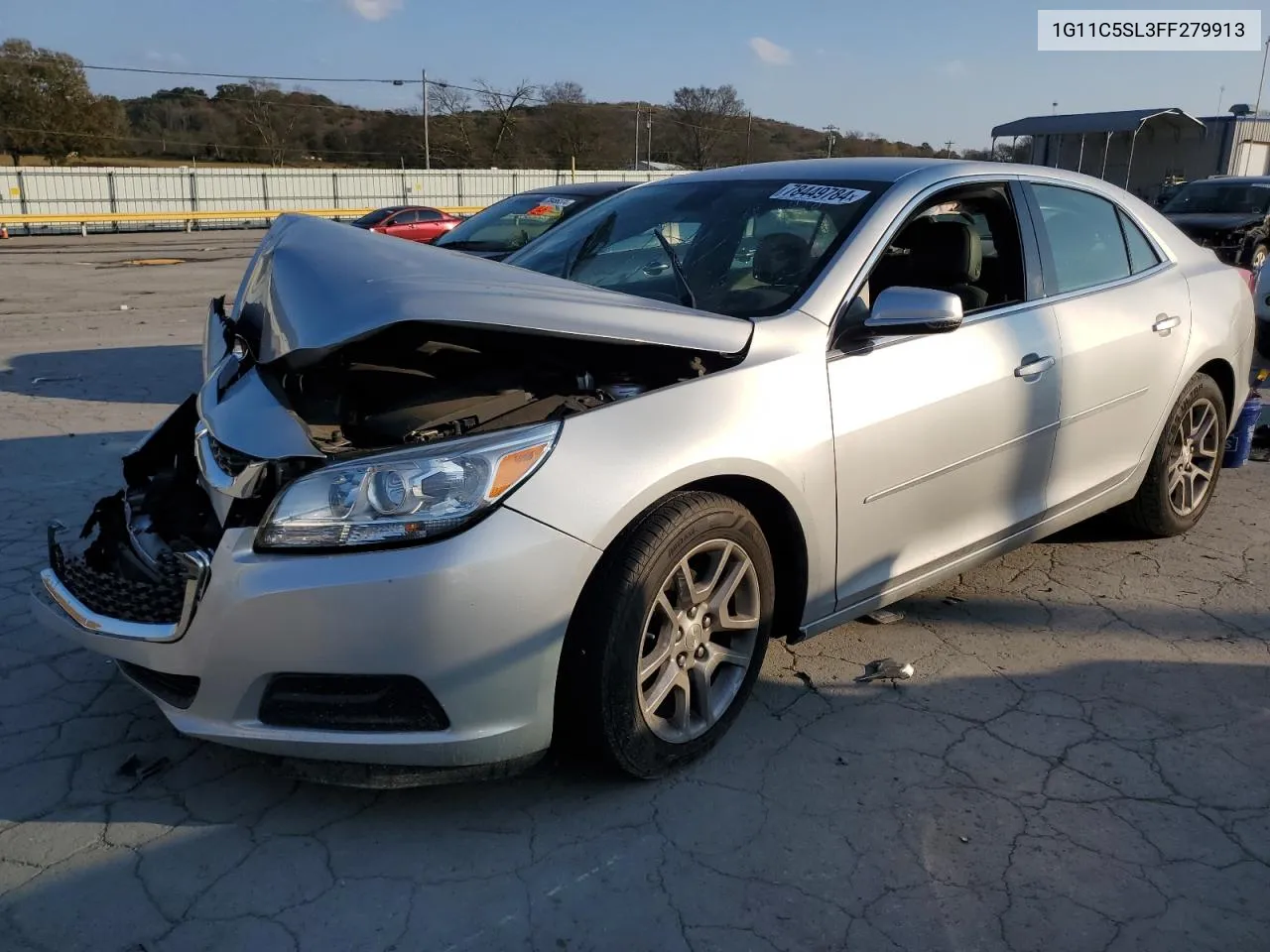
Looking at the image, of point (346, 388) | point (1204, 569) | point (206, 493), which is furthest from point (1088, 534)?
point (206, 493)

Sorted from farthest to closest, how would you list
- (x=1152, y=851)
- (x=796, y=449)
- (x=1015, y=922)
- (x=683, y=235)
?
(x=683, y=235) < (x=796, y=449) < (x=1152, y=851) < (x=1015, y=922)

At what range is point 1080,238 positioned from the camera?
13.2ft

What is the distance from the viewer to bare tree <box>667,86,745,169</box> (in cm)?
6444

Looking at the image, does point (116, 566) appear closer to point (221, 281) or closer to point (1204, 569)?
point (1204, 569)

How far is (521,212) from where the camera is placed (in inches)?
396

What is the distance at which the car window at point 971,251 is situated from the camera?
3.66 metres

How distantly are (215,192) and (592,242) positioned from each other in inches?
1418

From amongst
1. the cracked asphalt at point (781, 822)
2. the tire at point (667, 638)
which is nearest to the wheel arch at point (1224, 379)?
the cracked asphalt at point (781, 822)

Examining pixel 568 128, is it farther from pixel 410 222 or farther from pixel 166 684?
pixel 166 684

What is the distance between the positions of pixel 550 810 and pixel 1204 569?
3.28 m

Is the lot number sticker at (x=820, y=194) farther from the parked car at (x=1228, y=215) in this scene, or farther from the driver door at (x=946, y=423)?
the parked car at (x=1228, y=215)

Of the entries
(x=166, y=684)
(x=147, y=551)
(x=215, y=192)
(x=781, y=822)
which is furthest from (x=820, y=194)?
(x=215, y=192)

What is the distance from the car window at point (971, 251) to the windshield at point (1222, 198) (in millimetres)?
16001

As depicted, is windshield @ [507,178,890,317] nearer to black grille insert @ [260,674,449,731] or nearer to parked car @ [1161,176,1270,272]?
black grille insert @ [260,674,449,731]
